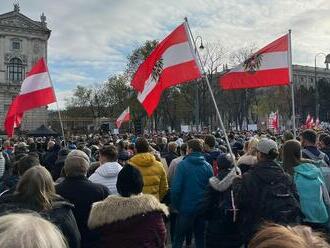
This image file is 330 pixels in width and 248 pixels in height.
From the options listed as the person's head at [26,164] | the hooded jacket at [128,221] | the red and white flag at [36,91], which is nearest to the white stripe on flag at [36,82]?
the red and white flag at [36,91]

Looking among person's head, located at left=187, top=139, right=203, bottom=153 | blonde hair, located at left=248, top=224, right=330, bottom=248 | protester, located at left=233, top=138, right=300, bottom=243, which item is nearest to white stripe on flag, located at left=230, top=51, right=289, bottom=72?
person's head, located at left=187, top=139, right=203, bottom=153

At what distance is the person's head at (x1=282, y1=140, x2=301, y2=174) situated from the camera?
6152 mm

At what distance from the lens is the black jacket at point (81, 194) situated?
5.51 m

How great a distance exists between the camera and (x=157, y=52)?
9227mm

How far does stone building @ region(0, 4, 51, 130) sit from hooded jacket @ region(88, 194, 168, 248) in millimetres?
77218

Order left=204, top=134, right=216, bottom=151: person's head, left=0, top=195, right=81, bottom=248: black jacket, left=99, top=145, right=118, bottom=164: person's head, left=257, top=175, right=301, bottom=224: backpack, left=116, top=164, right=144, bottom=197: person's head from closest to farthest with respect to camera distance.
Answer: left=0, top=195, right=81, bottom=248: black jacket < left=116, top=164, right=144, bottom=197: person's head < left=257, top=175, right=301, bottom=224: backpack < left=99, top=145, right=118, bottom=164: person's head < left=204, top=134, right=216, bottom=151: person's head

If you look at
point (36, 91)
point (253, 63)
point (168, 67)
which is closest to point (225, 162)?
point (168, 67)

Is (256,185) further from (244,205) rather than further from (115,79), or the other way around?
(115,79)

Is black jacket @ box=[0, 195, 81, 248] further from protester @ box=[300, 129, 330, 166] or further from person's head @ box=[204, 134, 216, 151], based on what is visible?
person's head @ box=[204, 134, 216, 151]

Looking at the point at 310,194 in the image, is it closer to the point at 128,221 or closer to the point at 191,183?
the point at 191,183

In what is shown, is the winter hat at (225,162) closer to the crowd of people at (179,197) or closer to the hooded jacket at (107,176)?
the crowd of people at (179,197)

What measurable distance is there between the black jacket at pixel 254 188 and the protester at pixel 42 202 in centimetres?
188

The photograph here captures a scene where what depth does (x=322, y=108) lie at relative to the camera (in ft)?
275

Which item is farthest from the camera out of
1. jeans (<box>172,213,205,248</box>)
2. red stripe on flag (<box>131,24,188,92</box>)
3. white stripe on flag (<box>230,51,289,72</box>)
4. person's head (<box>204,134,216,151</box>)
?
white stripe on flag (<box>230,51,289,72</box>)
